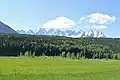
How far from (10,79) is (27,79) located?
7.47 ft

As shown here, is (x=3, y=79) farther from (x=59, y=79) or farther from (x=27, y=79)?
(x=59, y=79)

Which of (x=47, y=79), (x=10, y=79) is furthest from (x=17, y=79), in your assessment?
(x=47, y=79)

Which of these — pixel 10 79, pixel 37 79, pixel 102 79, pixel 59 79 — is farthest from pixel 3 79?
pixel 102 79

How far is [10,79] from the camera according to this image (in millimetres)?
39375

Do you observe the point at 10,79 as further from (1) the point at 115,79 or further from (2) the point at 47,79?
(1) the point at 115,79

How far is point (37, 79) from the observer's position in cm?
4128

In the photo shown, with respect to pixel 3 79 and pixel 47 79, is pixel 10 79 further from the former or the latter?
pixel 47 79

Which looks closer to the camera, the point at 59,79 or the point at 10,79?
the point at 10,79

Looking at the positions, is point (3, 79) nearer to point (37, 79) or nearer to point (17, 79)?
point (17, 79)

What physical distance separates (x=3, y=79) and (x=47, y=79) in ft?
17.9

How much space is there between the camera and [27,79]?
134 feet

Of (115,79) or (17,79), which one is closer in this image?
(17,79)


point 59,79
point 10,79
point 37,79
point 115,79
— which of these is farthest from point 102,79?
point 10,79

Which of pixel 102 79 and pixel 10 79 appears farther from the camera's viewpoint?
pixel 102 79
